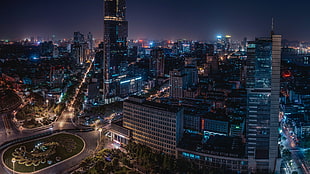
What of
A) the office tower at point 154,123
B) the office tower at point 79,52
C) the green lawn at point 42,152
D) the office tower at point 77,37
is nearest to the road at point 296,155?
the office tower at point 154,123

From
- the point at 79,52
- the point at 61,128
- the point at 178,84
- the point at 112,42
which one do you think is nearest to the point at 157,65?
the point at 112,42

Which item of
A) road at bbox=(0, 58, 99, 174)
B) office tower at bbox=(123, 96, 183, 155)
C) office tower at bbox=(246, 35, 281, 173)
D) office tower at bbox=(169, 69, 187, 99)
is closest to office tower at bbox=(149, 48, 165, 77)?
office tower at bbox=(169, 69, 187, 99)

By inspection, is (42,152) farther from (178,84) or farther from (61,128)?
(178,84)

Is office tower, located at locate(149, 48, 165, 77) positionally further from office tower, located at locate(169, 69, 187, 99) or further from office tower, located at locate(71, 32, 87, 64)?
office tower, located at locate(71, 32, 87, 64)

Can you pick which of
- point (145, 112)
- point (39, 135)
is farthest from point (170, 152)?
point (39, 135)

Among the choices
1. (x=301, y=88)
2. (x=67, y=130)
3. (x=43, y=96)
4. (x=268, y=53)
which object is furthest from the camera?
(x=43, y=96)

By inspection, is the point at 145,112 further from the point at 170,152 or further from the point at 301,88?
the point at 301,88
